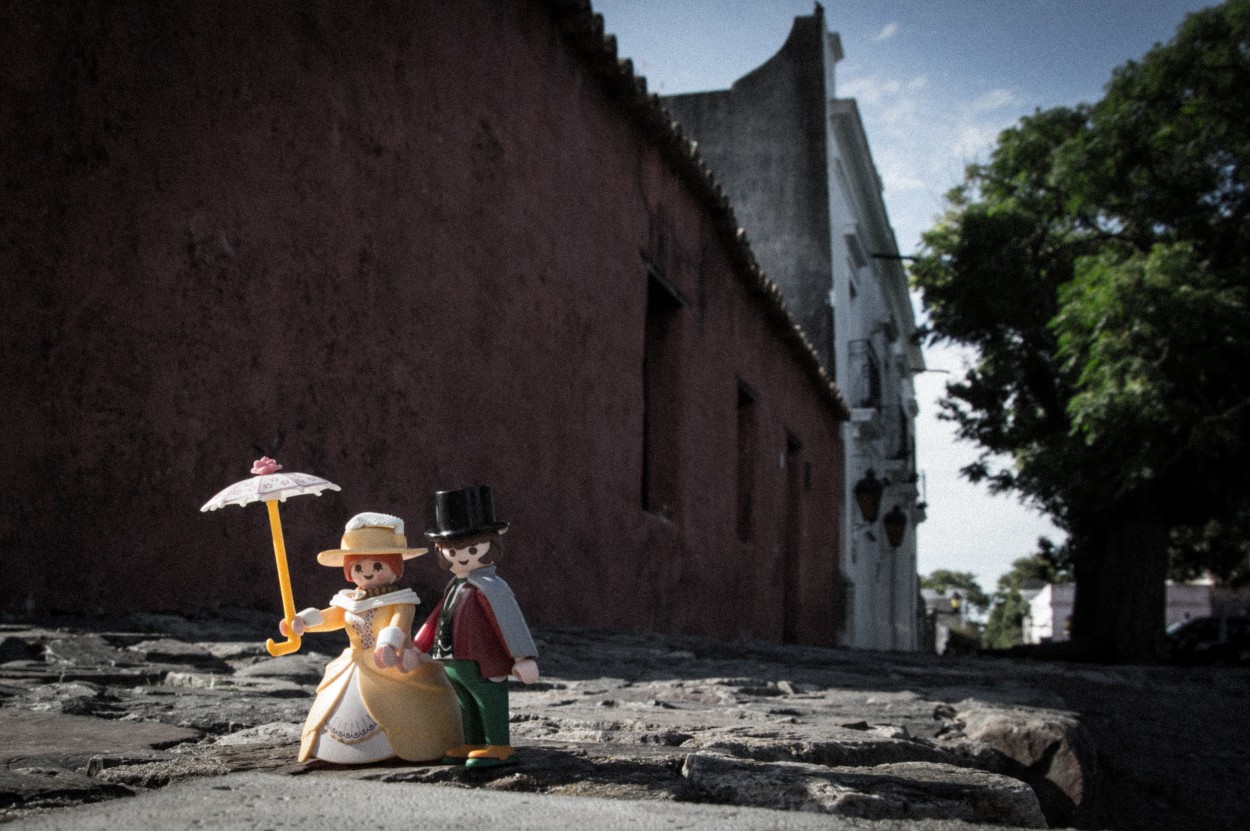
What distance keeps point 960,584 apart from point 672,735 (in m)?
93.5

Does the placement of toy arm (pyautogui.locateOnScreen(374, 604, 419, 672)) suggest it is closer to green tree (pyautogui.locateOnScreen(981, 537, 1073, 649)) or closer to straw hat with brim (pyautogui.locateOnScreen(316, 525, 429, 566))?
straw hat with brim (pyautogui.locateOnScreen(316, 525, 429, 566))

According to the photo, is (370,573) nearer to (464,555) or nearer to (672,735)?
(464,555)

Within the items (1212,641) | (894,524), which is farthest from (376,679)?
(1212,641)

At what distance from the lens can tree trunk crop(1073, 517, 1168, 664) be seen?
52.3ft

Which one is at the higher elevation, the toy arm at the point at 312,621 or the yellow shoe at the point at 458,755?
the toy arm at the point at 312,621

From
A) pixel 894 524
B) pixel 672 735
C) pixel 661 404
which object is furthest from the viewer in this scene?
pixel 894 524

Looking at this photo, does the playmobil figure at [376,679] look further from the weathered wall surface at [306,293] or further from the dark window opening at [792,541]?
the dark window opening at [792,541]

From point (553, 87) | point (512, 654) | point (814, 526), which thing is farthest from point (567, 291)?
point (814, 526)

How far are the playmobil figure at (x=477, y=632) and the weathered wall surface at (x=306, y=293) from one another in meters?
2.39

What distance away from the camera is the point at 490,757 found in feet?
7.12

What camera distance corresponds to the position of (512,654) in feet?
7.46

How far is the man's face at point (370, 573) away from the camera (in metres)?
2.35

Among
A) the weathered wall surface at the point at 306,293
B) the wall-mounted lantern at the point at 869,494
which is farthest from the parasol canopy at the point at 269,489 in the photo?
the wall-mounted lantern at the point at 869,494

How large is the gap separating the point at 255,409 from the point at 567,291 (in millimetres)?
3430
